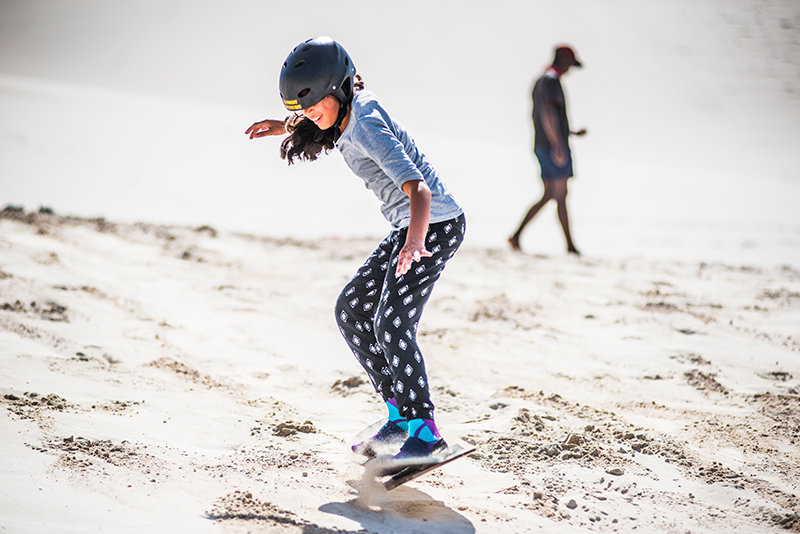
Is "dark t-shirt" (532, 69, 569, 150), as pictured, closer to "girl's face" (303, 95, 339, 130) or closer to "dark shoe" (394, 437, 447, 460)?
"girl's face" (303, 95, 339, 130)

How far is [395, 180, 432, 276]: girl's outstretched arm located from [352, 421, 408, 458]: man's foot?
703mm

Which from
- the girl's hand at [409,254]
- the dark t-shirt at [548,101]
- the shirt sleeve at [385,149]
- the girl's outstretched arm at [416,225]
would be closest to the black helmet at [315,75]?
the shirt sleeve at [385,149]

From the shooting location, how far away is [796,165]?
49.5 feet

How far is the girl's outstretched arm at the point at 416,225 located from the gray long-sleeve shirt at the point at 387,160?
37mm

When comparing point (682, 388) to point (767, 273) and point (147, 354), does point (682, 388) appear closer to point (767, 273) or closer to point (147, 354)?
point (147, 354)

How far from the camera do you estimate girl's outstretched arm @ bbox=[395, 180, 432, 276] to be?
2172 mm

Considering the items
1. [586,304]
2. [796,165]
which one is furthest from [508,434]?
[796,165]

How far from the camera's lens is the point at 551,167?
6.62 meters

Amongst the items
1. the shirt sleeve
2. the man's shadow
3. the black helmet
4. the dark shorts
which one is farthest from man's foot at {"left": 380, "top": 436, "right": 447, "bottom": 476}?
the dark shorts

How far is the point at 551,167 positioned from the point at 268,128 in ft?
13.9

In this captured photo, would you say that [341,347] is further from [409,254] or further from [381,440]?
[409,254]

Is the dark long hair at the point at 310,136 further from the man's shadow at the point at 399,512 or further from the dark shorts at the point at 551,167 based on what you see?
the dark shorts at the point at 551,167

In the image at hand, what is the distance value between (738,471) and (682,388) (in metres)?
0.92

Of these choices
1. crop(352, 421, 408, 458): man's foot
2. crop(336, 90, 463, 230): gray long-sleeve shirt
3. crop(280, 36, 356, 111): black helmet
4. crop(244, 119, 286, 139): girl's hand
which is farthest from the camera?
crop(244, 119, 286, 139): girl's hand
